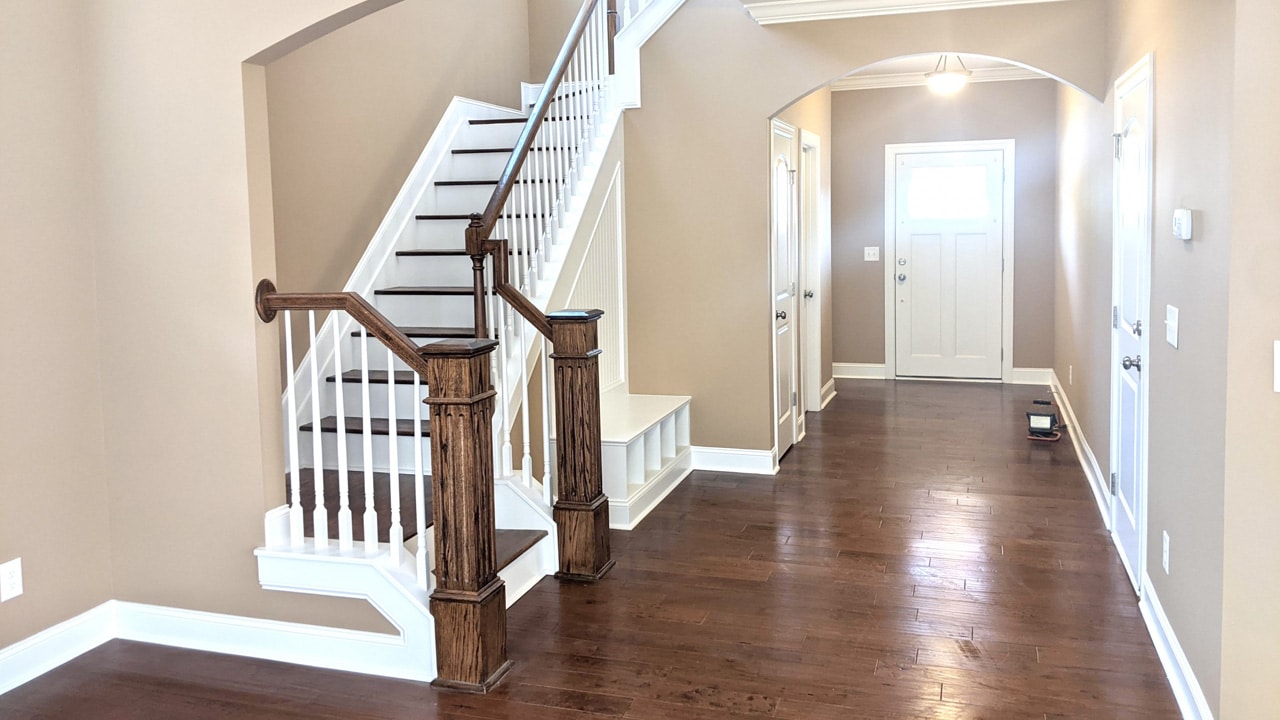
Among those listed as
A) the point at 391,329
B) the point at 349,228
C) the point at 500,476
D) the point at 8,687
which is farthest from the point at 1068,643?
the point at 349,228

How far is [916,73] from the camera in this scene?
8.38 m

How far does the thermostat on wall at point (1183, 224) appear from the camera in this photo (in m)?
2.88

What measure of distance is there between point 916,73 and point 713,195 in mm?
3474

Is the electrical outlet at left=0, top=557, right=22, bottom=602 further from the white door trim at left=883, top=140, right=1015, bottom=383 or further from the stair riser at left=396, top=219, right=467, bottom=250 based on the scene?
the white door trim at left=883, top=140, right=1015, bottom=383

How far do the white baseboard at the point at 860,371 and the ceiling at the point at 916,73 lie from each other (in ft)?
8.21

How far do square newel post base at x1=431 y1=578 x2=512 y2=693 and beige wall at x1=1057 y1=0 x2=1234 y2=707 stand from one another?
206cm

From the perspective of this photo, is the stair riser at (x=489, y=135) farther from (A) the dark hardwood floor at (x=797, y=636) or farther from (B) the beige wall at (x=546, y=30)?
(A) the dark hardwood floor at (x=797, y=636)

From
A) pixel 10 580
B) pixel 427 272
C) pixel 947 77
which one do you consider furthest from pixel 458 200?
pixel 947 77

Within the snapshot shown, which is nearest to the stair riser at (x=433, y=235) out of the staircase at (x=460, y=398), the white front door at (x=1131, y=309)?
the staircase at (x=460, y=398)

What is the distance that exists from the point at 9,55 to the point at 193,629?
2003mm

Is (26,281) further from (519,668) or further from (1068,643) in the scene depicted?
(1068,643)

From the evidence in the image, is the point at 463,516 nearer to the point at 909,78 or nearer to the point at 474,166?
the point at 474,166

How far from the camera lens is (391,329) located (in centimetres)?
319

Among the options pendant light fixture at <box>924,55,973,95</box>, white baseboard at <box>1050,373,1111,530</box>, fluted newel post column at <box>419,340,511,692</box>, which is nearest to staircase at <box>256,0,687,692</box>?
fluted newel post column at <box>419,340,511,692</box>
